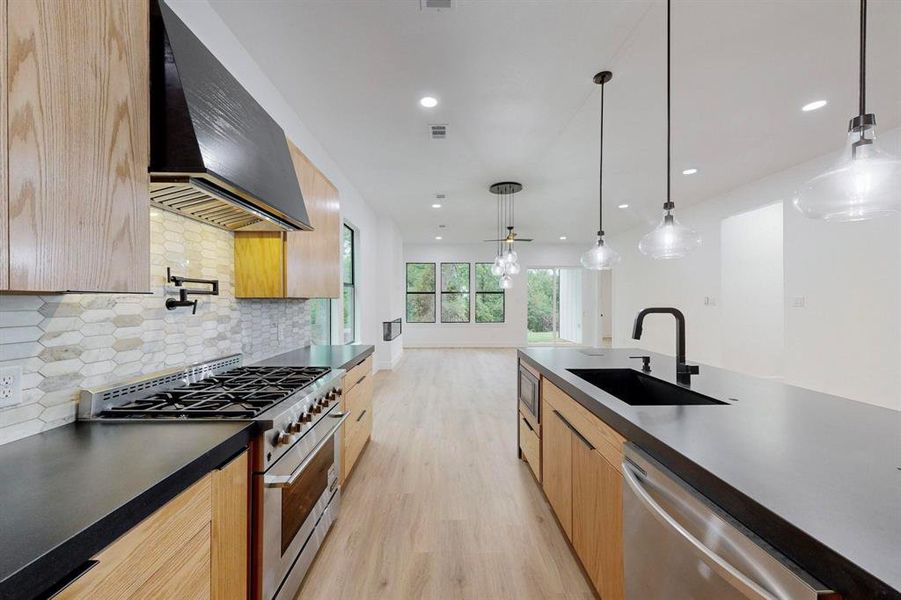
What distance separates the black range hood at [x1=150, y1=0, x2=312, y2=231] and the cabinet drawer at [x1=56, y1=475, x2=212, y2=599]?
100cm

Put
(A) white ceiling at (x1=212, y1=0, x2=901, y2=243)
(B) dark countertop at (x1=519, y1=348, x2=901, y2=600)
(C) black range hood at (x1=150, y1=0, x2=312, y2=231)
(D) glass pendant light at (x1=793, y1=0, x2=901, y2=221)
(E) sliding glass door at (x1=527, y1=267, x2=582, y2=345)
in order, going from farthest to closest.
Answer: (E) sliding glass door at (x1=527, y1=267, x2=582, y2=345) < (A) white ceiling at (x1=212, y1=0, x2=901, y2=243) < (C) black range hood at (x1=150, y1=0, x2=312, y2=231) < (D) glass pendant light at (x1=793, y1=0, x2=901, y2=221) < (B) dark countertop at (x1=519, y1=348, x2=901, y2=600)

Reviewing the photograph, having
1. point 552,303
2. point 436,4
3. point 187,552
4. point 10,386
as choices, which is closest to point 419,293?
point 552,303

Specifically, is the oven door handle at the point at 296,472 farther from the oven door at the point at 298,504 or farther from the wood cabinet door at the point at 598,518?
the wood cabinet door at the point at 598,518

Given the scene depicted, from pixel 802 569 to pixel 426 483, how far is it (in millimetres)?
2388

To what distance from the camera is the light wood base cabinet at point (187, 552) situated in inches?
30.3

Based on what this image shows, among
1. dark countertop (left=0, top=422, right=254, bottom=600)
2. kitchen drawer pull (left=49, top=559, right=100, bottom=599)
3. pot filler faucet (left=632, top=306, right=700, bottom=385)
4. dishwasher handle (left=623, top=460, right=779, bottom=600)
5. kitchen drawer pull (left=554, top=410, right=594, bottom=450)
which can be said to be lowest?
kitchen drawer pull (left=554, top=410, right=594, bottom=450)

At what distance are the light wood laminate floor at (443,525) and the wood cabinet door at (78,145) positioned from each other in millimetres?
1672

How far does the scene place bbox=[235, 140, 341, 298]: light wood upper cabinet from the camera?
231 cm

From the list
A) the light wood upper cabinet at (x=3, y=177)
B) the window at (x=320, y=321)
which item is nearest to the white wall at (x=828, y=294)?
the window at (x=320, y=321)

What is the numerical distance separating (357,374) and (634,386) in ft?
6.31

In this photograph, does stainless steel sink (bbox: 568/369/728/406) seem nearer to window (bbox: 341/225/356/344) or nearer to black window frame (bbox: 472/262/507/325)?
window (bbox: 341/225/356/344)

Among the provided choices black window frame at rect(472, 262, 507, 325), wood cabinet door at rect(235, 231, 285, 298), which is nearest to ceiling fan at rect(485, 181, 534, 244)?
black window frame at rect(472, 262, 507, 325)

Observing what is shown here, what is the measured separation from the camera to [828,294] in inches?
164

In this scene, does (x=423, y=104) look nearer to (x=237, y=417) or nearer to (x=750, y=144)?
(x=237, y=417)
